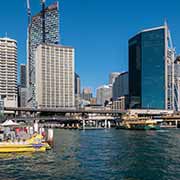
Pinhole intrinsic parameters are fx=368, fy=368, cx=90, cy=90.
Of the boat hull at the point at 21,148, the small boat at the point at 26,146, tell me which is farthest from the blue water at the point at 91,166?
the small boat at the point at 26,146

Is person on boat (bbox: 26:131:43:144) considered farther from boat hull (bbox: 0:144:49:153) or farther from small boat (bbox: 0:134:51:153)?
boat hull (bbox: 0:144:49:153)

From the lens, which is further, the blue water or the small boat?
the small boat

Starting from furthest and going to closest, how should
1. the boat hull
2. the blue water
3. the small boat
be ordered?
1. the small boat
2. the boat hull
3. the blue water

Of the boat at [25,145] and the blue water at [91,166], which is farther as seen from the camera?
the boat at [25,145]

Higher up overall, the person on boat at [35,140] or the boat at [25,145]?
the person on boat at [35,140]

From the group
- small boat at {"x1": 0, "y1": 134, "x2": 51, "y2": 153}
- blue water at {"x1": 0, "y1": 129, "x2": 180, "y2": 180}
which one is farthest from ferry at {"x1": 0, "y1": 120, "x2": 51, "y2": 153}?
blue water at {"x1": 0, "y1": 129, "x2": 180, "y2": 180}

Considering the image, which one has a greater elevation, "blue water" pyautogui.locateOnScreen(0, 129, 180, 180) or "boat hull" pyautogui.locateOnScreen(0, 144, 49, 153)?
"boat hull" pyautogui.locateOnScreen(0, 144, 49, 153)

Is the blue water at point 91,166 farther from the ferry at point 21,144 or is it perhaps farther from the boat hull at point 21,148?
the ferry at point 21,144


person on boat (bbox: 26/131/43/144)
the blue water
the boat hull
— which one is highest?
person on boat (bbox: 26/131/43/144)

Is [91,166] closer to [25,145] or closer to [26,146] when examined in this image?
[26,146]

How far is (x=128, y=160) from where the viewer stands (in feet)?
200

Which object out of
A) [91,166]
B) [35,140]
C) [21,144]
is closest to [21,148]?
[21,144]

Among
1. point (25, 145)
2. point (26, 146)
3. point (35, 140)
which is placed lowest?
point (26, 146)

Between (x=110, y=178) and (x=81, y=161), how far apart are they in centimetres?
1544
